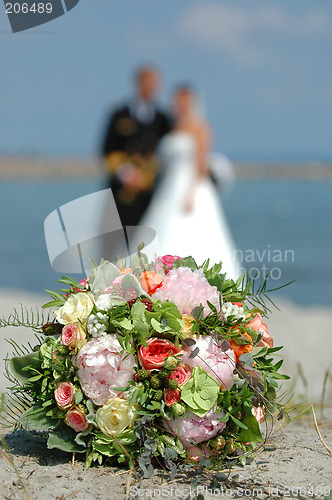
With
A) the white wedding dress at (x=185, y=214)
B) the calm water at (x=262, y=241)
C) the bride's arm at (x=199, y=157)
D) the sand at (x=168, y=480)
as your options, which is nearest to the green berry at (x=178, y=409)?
the sand at (x=168, y=480)

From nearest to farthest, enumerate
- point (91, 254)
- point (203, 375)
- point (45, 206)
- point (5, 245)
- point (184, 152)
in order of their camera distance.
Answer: point (203, 375) → point (91, 254) → point (184, 152) → point (5, 245) → point (45, 206)

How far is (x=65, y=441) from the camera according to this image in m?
2.09

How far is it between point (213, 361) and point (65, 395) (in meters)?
0.52

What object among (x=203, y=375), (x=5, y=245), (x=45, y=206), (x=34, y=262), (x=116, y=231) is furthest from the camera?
(x=45, y=206)

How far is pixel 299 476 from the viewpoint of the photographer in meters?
2.08

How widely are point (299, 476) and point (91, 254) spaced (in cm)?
119

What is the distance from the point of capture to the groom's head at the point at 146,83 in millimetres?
6984

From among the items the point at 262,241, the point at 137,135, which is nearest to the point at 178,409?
the point at 137,135

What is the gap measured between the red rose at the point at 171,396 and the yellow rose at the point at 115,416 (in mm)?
112

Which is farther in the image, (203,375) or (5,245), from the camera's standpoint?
(5,245)

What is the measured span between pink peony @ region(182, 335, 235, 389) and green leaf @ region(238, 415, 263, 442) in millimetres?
135

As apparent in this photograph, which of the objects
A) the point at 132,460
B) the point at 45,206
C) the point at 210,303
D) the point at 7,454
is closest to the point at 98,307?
the point at 210,303

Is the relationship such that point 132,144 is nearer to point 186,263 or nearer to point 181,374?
point 186,263

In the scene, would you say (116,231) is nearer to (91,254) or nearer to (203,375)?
(91,254)
